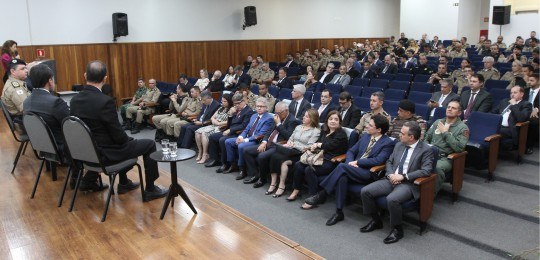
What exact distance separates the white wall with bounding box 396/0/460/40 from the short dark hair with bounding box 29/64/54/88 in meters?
14.7

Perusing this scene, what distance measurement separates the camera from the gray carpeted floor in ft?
11.9

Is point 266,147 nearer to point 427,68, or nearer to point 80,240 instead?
point 80,240

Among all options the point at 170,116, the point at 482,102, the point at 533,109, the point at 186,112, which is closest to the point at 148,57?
the point at 170,116

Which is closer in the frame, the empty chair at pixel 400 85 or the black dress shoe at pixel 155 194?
the black dress shoe at pixel 155 194

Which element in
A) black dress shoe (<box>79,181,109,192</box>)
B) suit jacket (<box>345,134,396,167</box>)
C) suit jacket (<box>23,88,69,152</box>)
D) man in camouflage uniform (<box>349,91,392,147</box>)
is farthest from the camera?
man in camouflage uniform (<box>349,91,392,147</box>)

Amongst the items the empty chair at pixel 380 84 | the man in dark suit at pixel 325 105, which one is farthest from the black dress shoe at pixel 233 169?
the empty chair at pixel 380 84

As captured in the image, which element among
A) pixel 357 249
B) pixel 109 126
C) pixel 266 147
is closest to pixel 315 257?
pixel 357 249

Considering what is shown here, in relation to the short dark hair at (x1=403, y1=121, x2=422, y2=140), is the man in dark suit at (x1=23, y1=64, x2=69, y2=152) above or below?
above

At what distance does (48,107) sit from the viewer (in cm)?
373

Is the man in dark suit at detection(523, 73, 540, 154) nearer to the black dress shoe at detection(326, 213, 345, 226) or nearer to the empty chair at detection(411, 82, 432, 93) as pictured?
the empty chair at detection(411, 82, 432, 93)

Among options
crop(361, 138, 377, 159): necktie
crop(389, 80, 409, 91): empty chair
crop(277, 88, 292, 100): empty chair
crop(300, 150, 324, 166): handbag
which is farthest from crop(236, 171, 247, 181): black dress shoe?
crop(389, 80, 409, 91): empty chair

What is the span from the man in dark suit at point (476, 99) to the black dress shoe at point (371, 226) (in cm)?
259

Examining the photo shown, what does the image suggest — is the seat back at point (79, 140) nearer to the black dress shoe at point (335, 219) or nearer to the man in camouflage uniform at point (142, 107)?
the black dress shoe at point (335, 219)

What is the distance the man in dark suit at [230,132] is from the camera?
600cm
